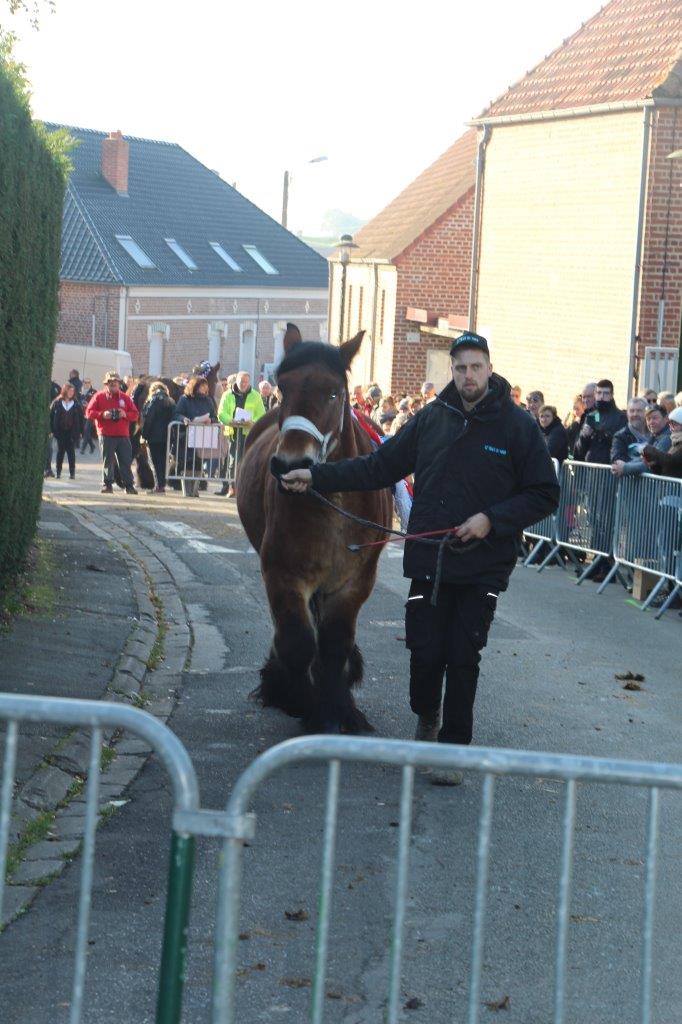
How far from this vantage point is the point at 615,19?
31797mm

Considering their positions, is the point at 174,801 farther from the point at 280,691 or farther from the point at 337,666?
the point at 280,691

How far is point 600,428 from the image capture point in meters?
17.2

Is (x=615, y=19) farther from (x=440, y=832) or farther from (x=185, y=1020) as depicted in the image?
(x=185, y=1020)

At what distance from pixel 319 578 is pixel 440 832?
197 cm

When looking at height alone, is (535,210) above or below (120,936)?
above

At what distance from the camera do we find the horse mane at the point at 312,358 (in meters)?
8.04

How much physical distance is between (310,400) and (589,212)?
2224 cm

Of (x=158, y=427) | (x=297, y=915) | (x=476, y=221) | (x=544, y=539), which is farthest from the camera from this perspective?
(x=476, y=221)

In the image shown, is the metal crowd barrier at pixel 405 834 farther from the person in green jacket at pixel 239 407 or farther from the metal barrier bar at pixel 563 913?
the person in green jacket at pixel 239 407

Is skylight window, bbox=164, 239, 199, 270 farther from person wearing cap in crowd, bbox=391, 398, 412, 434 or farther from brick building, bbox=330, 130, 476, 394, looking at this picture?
person wearing cap in crowd, bbox=391, 398, 412, 434

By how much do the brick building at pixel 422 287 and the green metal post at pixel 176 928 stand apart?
1481 inches

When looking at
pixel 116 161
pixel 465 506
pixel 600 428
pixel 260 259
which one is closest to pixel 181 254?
pixel 116 161

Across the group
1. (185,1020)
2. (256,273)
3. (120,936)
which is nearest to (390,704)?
(120,936)

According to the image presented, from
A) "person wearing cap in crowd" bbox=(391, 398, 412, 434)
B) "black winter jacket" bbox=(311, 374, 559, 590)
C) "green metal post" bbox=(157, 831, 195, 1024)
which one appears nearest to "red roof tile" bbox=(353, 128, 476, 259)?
"person wearing cap in crowd" bbox=(391, 398, 412, 434)
